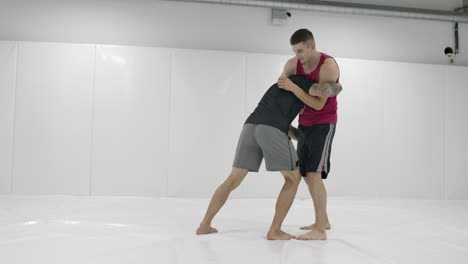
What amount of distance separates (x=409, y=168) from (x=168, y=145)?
10.3 feet

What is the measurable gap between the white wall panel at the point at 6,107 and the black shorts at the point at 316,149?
3.51 meters

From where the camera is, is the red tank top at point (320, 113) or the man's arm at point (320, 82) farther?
the red tank top at point (320, 113)

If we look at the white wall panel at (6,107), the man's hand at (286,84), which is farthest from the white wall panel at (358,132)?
the white wall panel at (6,107)

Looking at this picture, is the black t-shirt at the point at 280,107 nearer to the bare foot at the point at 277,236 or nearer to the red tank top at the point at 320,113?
the red tank top at the point at 320,113

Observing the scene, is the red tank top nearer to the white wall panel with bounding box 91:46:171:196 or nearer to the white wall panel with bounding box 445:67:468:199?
the white wall panel with bounding box 91:46:171:196

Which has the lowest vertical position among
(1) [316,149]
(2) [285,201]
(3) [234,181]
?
(2) [285,201]

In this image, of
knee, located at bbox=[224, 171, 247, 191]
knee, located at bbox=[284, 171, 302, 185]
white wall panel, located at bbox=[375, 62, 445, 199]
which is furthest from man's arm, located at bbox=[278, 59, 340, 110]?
white wall panel, located at bbox=[375, 62, 445, 199]

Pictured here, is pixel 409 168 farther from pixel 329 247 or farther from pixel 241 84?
pixel 329 247

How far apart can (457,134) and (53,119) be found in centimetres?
517

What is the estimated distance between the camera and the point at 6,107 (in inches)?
183

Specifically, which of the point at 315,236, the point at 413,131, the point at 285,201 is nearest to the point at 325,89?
the point at 285,201

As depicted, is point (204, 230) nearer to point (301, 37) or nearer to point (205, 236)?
point (205, 236)

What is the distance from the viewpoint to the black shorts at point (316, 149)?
276cm

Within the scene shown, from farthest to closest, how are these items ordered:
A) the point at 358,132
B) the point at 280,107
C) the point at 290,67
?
the point at 358,132 < the point at 290,67 < the point at 280,107
